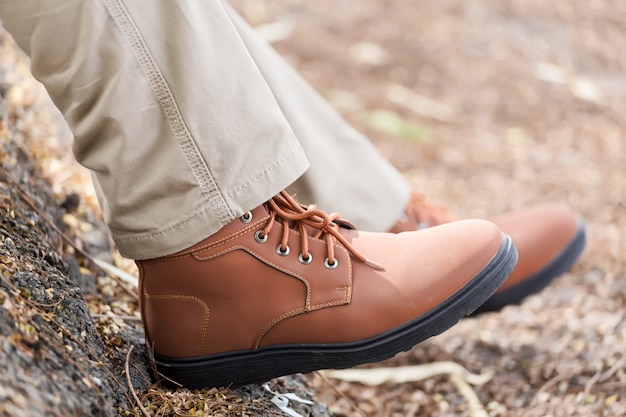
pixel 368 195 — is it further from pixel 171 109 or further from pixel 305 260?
pixel 171 109

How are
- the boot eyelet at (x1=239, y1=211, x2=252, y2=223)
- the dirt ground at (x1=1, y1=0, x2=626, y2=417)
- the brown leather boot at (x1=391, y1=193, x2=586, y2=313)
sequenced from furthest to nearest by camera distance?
the brown leather boot at (x1=391, y1=193, x2=586, y2=313), the dirt ground at (x1=1, y1=0, x2=626, y2=417), the boot eyelet at (x1=239, y1=211, x2=252, y2=223)

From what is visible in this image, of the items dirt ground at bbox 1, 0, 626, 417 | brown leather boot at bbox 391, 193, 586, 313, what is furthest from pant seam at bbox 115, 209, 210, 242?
brown leather boot at bbox 391, 193, 586, 313

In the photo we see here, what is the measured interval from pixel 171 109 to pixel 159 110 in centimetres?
2

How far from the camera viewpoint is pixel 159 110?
1266 mm

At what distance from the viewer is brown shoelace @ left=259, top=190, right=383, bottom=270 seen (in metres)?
1.41

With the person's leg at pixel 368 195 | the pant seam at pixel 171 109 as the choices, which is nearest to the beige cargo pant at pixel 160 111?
the pant seam at pixel 171 109

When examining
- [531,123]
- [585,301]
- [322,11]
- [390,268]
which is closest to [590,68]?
[531,123]

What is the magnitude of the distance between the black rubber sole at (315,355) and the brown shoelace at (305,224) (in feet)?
0.47

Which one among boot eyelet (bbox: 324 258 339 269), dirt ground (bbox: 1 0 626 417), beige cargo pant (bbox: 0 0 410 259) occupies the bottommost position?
dirt ground (bbox: 1 0 626 417)

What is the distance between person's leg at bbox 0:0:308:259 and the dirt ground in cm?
59

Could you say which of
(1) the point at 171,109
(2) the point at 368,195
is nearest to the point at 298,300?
(1) the point at 171,109

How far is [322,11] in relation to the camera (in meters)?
4.59

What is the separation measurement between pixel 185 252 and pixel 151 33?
1.29 feet

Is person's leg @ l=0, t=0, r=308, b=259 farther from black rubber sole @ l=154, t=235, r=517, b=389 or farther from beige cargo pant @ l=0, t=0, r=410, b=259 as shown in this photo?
black rubber sole @ l=154, t=235, r=517, b=389
